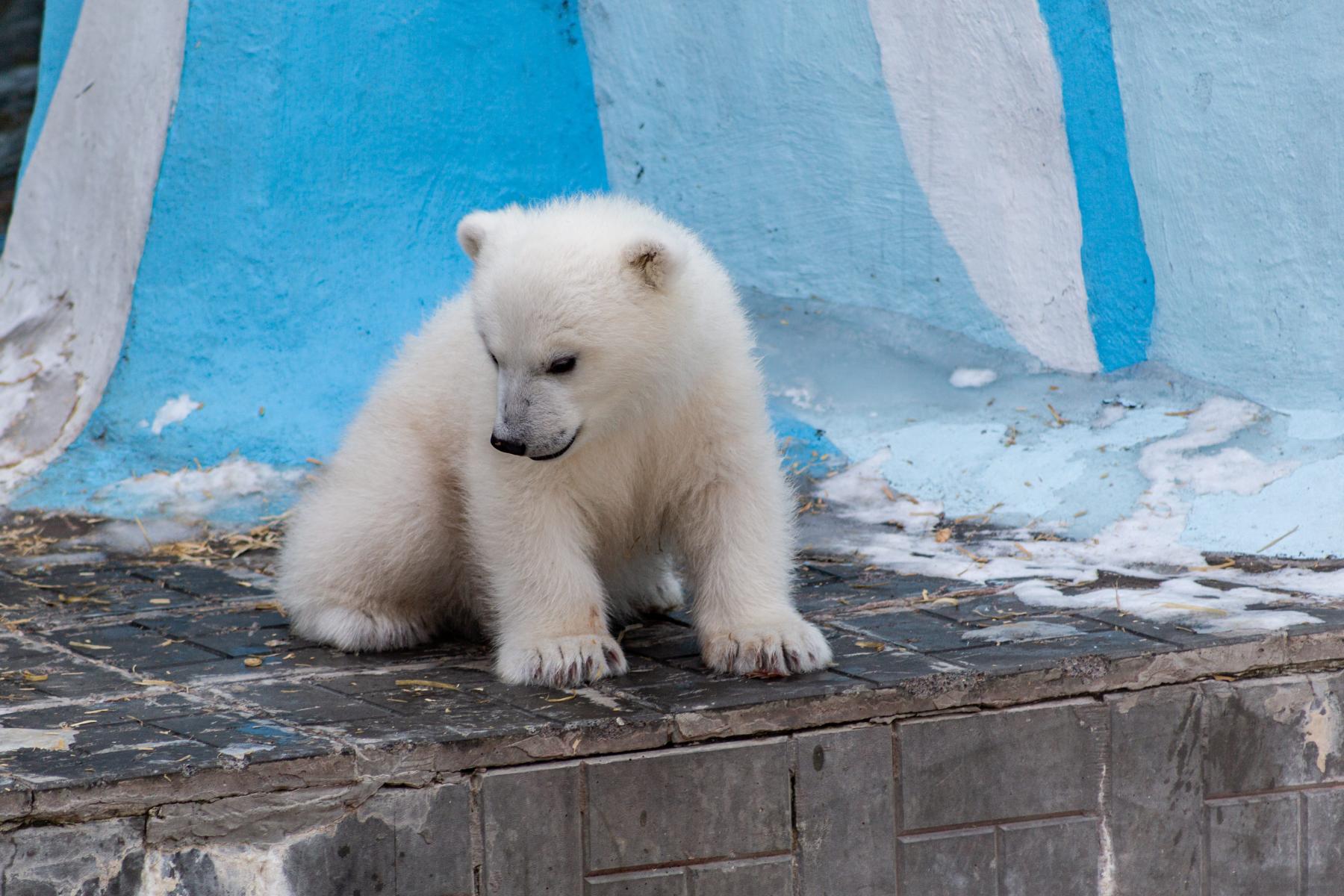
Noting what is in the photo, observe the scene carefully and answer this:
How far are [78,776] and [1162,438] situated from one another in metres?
3.96

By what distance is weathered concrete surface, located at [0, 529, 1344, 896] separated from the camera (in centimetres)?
278

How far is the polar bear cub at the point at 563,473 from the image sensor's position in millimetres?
3139

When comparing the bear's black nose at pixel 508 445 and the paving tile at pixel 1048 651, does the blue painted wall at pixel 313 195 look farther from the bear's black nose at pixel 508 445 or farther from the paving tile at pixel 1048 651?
the paving tile at pixel 1048 651

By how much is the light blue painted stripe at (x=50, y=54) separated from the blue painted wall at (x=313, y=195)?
2.15 ft

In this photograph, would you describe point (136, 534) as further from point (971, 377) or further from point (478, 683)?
point (971, 377)

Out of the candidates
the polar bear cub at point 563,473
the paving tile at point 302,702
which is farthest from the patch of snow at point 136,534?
the paving tile at point 302,702

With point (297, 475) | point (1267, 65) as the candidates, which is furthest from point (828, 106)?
point (297, 475)

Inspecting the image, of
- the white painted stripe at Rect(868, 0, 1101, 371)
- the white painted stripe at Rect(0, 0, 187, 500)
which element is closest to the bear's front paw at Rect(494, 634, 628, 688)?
the white painted stripe at Rect(868, 0, 1101, 371)

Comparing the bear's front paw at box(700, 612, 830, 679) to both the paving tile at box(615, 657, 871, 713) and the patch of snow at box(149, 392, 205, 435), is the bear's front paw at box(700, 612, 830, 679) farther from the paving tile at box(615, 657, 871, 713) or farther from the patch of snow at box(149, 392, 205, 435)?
the patch of snow at box(149, 392, 205, 435)

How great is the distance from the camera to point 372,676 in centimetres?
356

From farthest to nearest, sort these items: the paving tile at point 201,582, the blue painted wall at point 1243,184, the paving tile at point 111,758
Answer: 1. the blue painted wall at point 1243,184
2. the paving tile at point 201,582
3. the paving tile at point 111,758

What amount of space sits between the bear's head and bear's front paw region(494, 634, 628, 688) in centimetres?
48

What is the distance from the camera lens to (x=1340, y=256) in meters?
5.10

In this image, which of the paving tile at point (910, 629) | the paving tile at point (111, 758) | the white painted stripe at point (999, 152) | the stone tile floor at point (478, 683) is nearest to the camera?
the paving tile at point (111, 758)
